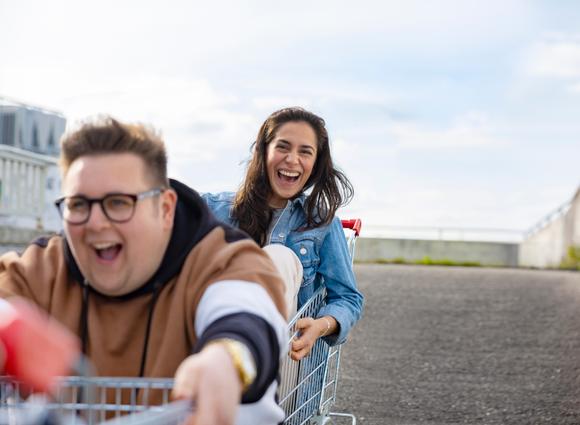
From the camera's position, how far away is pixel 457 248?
25531mm

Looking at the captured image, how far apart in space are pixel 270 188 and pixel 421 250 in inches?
848

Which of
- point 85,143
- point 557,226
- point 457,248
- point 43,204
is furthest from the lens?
point 457,248

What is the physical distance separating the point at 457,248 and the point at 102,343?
2372 centimetres

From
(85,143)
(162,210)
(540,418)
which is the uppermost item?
(85,143)

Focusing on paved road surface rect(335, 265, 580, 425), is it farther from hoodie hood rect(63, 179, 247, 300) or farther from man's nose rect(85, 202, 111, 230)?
man's nose rect(85, 202, 111, 230)

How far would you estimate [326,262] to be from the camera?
3887mm

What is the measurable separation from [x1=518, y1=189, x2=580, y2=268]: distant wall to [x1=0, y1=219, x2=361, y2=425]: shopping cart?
17319mm

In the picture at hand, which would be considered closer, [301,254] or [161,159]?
[161,159]

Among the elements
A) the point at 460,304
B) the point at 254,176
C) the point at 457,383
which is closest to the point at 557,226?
the point at 460,304

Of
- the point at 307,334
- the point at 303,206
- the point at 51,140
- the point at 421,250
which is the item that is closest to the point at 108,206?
the point at 307,334

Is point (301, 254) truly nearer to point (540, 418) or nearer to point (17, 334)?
point (17, 334)

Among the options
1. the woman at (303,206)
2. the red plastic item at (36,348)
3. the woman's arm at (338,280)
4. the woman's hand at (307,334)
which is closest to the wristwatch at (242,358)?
the red plastic item at (36,348)

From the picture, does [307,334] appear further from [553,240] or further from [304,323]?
[553,240]

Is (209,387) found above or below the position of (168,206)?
below
